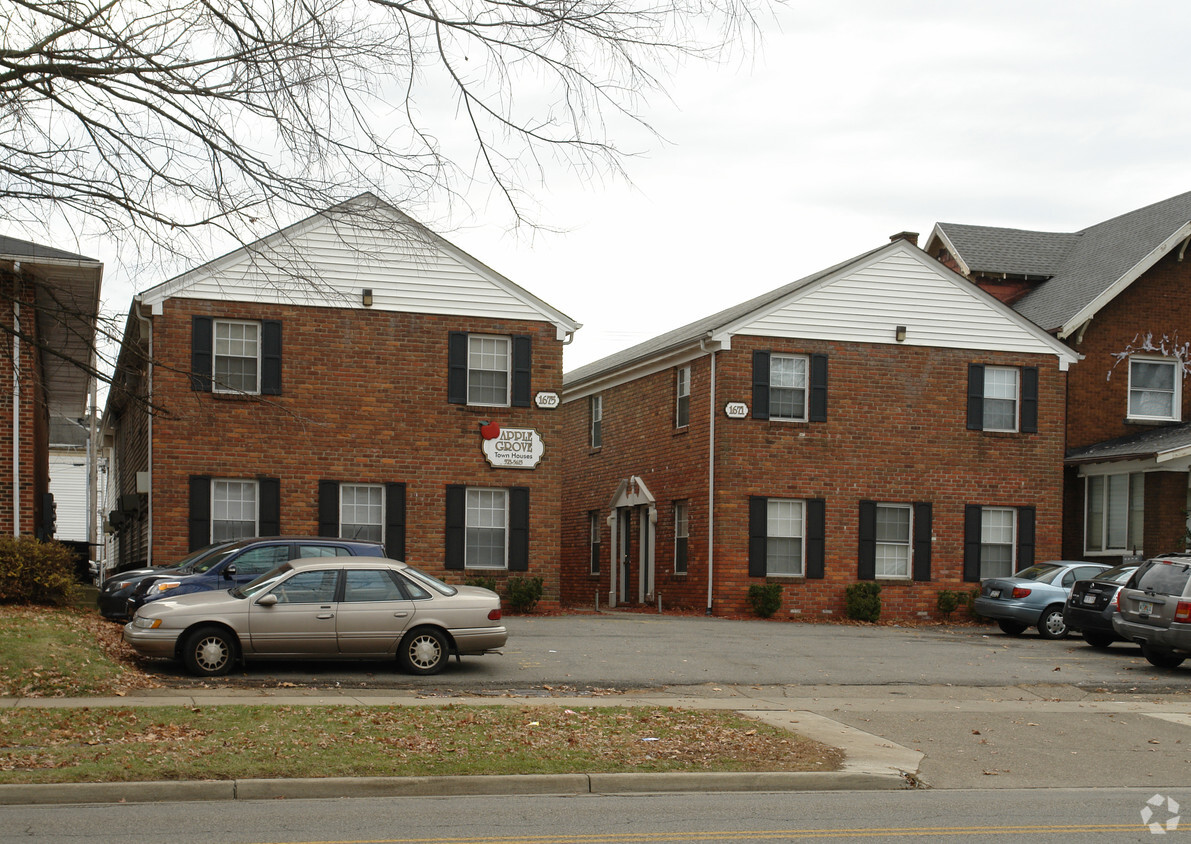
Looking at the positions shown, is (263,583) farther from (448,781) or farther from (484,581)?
(484,581)

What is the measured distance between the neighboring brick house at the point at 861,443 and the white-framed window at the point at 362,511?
23.1 ft

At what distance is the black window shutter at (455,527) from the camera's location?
84.5 feet

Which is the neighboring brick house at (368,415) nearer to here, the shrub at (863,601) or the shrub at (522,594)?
the shrub at (522,594)

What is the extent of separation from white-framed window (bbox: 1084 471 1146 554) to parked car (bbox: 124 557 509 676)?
18.2 metres

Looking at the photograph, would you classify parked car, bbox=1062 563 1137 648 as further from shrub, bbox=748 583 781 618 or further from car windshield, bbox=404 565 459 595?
car windshield, bbox=404 565 459 595

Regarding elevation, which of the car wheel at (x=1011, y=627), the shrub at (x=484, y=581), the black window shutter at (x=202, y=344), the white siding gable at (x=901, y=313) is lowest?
the car wheel at (x=1011, y=627)

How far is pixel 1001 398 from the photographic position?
1146 inches

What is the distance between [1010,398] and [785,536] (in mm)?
6399

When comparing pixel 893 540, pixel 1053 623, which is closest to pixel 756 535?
pixel 893 540

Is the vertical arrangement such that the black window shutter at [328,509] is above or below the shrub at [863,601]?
above

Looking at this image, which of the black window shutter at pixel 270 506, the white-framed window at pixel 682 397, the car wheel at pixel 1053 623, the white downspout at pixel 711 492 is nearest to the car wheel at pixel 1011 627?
the car wheel at pixel 1053 623

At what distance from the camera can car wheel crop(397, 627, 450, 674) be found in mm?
15781

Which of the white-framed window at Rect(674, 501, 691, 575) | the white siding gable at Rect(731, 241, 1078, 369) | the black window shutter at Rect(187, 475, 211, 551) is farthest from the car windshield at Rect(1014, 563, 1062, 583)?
the black window shutter at Rect(187, 475, 211, 551)

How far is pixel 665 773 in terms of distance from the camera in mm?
10500
